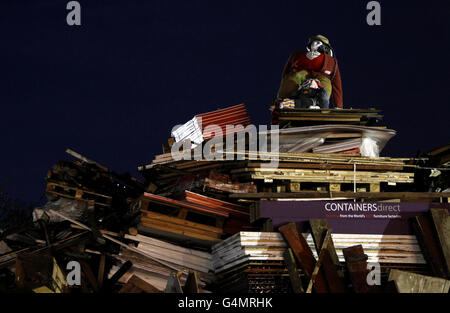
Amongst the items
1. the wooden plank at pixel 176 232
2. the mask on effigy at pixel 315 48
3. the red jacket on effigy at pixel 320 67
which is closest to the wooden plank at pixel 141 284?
the wooden plank at pixel 176 232

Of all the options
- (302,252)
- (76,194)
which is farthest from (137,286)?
(76,194)

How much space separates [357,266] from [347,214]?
1027mm

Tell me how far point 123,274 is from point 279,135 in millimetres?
3758

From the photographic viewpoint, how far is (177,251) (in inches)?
421

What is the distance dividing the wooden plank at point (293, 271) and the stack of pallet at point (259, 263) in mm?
140

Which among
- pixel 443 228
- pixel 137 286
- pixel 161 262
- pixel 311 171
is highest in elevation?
pixel 311 171

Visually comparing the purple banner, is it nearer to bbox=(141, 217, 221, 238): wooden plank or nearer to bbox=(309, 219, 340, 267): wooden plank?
bbox=(309, 219, 340, 267): wooden plank

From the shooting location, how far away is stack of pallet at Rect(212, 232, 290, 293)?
31.5ft

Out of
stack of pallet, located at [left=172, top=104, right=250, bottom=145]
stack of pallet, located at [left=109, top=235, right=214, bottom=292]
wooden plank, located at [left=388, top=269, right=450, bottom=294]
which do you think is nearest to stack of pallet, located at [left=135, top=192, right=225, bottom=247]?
stack of pallet, located at [left=109, top=235, right=214, bottom=292]

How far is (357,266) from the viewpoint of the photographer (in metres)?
9.32

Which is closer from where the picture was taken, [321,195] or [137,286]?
[137,286]

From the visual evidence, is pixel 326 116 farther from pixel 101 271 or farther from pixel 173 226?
pixel 101 271

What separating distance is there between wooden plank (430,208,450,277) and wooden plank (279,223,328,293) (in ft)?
6.22

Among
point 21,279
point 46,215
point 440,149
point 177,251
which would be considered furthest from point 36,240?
point 440,149
